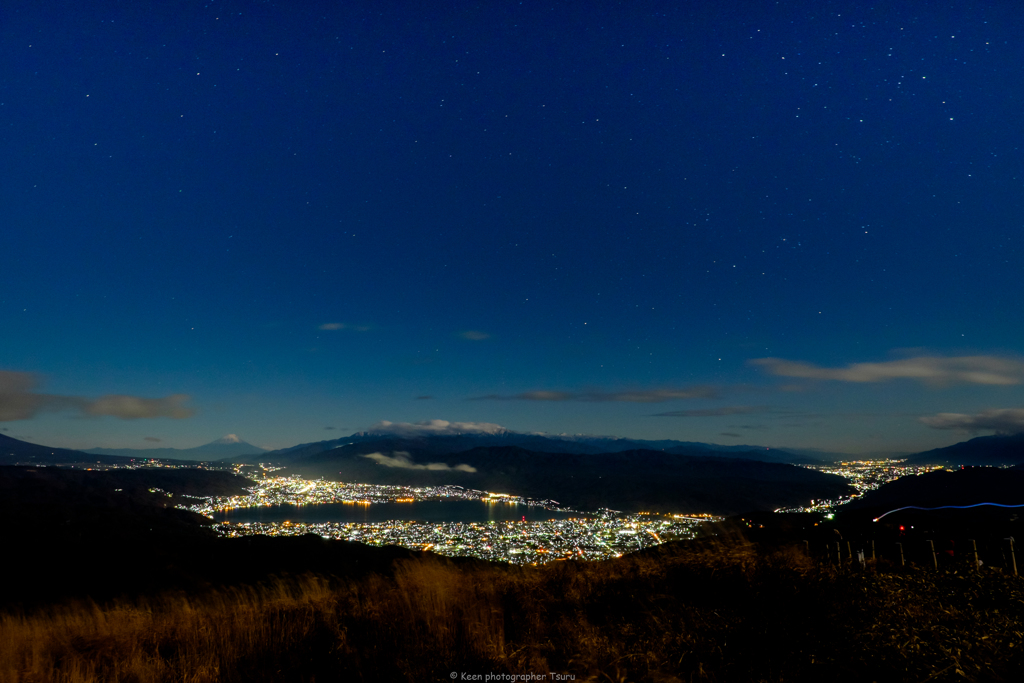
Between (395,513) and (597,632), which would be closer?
(597,632)

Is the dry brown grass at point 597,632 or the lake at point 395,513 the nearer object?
the dry brown grass at point 597,632

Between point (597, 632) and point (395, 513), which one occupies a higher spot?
point (597, 632)

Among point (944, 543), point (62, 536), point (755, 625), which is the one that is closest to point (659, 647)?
point (755, 625)

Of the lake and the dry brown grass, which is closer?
the dry brown grass

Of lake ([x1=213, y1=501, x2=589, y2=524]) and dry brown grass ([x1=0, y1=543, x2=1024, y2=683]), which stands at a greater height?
dry brown grass ([x1=0, y1=543, x2=1024, y2=683])
